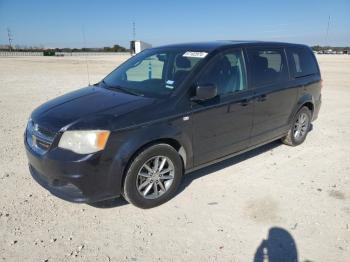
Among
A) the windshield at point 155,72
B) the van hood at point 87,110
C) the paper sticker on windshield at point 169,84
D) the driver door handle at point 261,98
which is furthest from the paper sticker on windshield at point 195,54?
the driver door handle at point 261,98

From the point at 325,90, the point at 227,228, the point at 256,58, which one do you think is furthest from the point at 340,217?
the point at 325,90

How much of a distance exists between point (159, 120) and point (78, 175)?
1.02 m

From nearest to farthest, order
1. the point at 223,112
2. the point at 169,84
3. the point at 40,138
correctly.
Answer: the point at 40,138
the point at 169,84
the point at 223,112

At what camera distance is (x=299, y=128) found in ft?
19.4

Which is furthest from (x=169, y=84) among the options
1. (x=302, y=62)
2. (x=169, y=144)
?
(x=302, y=62)

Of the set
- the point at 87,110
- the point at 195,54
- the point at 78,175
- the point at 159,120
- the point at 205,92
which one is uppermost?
the point at 195,54

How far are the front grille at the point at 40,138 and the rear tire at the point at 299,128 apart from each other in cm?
408

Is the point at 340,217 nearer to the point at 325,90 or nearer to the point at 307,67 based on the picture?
the point at 307,67

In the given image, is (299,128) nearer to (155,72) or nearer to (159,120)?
(155,72)

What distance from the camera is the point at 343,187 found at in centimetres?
432

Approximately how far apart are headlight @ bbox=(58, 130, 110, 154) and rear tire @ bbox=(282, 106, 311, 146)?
3.72m

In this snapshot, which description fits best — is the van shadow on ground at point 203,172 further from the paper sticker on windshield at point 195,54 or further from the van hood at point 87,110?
the paper sticker on windshield at point 195,54

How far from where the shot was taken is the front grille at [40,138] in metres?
3.35

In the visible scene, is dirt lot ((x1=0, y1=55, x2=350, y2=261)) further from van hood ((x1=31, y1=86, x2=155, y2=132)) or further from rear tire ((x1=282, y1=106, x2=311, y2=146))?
van hood ((x1=31, y1=86, x2=155, y2=132))
